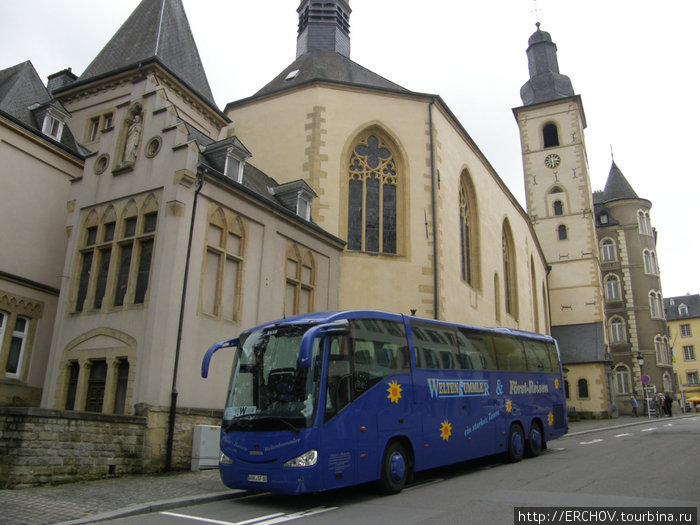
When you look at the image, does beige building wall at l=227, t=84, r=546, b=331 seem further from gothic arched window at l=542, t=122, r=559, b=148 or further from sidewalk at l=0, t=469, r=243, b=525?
gothic arched window at l=542, t=122, r=559, b=148

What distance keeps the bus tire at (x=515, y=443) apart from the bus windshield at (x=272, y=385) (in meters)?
6.75

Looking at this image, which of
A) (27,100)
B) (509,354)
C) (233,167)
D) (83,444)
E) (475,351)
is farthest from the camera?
(27,100)

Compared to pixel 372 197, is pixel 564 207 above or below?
above

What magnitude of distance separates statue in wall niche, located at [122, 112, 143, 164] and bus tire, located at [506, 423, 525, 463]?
11.8 meters

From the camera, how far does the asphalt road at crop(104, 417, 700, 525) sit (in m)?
7.37

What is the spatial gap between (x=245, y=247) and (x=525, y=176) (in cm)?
4296

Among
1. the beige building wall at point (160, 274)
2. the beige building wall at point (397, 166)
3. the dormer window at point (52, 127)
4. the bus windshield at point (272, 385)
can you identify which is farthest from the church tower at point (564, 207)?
the bus windshield at point (272, 385)

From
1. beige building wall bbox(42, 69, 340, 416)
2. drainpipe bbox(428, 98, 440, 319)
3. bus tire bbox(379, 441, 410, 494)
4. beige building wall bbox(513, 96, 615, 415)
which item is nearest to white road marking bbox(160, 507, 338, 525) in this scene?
bus tire bbox(379, 441, 410, 494)

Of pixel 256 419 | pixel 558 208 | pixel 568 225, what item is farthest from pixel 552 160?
pixel 256 419

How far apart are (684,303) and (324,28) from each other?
235ft

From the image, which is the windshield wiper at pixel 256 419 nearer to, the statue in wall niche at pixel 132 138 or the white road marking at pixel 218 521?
the white road marking at pixel 218 521

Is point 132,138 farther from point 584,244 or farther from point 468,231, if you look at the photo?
A: point 584,244

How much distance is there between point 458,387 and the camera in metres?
11.6

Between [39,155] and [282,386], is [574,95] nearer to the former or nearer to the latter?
[39,155]
